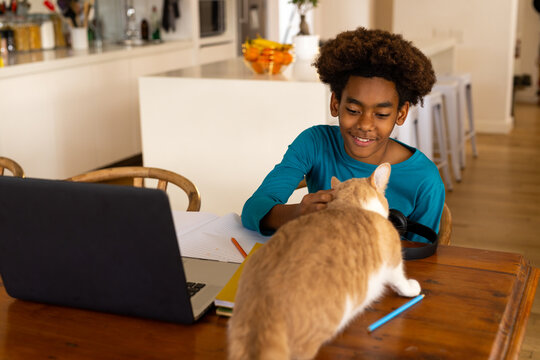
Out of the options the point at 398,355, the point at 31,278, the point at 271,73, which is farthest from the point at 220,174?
the point at 398,355

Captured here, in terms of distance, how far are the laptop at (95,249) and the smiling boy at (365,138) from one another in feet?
1.44

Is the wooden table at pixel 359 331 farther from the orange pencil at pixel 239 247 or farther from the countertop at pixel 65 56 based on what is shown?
the countertop at pixel 65 56

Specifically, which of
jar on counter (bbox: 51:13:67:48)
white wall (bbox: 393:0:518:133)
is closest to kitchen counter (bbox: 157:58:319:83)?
jar on counter (bbox: 51:13:67:48)

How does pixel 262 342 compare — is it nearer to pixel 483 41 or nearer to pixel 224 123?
pixel 224 123

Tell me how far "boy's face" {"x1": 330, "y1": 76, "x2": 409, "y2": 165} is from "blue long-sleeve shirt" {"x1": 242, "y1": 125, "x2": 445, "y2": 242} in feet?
0.32

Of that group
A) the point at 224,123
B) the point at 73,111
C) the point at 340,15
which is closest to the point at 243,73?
the point at 224,123

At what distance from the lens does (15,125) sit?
12.2 ft

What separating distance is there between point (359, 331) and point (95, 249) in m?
0.40

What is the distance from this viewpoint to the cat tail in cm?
68

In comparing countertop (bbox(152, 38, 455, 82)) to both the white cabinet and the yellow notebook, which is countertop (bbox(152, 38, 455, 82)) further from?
the yellow notebook

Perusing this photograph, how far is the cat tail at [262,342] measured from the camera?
68 centimetres

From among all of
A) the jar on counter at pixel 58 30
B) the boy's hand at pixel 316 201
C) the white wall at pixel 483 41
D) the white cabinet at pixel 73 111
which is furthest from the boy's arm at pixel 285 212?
the white wall at pixel 483 41

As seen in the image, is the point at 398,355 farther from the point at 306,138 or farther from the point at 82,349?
the point at 306,138

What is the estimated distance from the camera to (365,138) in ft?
4.62
